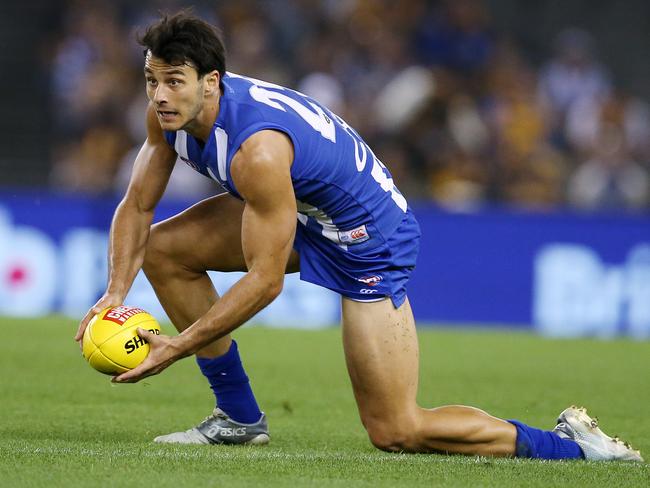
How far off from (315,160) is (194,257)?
2.91ft

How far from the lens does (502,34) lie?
1712cm

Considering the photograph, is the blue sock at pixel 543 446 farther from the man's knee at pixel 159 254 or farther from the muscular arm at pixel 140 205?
the muscular arm at pixel 140 205

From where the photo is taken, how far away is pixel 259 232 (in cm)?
513

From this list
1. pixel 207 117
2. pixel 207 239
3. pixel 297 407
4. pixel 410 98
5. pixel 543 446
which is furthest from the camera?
pixel 410 98

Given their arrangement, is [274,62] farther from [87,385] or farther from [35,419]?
[35,419]

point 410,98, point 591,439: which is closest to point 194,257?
point 591,439

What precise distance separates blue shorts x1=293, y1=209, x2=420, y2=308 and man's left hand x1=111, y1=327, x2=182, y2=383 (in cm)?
87

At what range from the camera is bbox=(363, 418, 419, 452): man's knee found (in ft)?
18.4

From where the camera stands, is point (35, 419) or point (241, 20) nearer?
point (35, 419)

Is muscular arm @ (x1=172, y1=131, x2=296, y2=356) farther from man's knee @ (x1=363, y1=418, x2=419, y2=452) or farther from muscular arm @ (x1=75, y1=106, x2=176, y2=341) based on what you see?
man's knee @ (x1=363, y1=418, x2=419, y2=452)

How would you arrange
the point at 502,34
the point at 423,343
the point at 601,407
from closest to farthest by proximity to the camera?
the point at 601,407, the point at 423,343, the point at 502,34

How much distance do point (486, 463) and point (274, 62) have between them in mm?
10127

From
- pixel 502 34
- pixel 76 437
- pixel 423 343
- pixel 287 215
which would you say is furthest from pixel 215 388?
pixel 502 34

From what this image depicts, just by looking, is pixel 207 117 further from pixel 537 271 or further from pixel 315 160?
pixel 537 271
